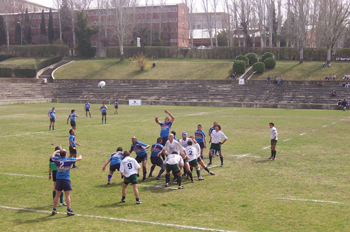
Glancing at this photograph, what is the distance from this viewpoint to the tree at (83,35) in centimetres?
8406

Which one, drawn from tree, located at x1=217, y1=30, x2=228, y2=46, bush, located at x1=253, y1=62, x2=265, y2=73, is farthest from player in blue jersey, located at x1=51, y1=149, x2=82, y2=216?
tree, located at x1=217, y1=30, x2=228, y2=46

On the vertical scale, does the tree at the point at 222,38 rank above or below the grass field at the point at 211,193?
above

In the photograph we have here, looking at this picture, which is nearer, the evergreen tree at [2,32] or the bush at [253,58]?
the bush at [253,58]

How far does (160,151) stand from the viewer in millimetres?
13688

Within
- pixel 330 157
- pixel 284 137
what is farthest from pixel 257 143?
pixel 330 157

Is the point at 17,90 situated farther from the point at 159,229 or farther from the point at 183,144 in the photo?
the point at 159,229

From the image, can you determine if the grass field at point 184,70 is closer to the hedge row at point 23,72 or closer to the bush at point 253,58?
the bush at point 253,58

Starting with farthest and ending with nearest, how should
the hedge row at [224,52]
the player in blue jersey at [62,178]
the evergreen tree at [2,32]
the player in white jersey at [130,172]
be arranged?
the evergreen tree at [2,32] < the hedge row at [224,52] < the player in white jersey at [130,172] < the player in blue jersey at [62,178]

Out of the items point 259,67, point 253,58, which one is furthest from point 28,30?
point 259,67

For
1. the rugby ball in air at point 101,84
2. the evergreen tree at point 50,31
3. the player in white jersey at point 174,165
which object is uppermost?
the evergreen tree at point 50,31

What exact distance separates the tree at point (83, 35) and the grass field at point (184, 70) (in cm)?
524

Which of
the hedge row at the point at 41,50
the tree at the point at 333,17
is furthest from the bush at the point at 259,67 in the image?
the hedge row at the point at 41,50

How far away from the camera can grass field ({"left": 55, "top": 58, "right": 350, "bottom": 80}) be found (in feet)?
202

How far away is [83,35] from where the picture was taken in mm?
84500
